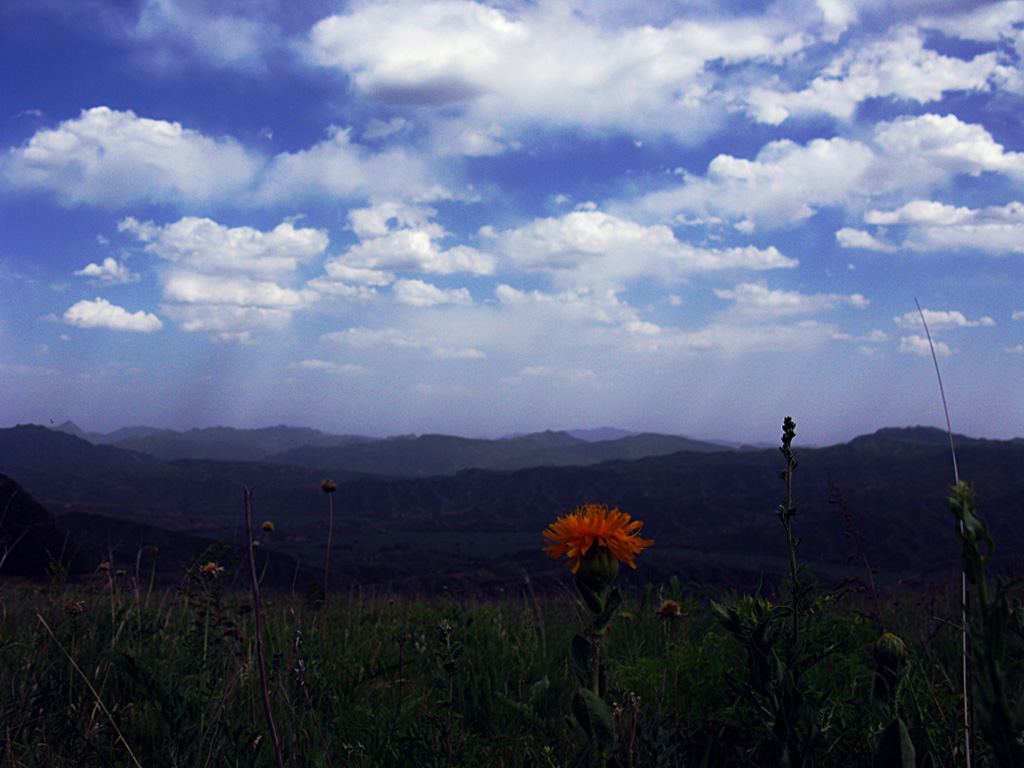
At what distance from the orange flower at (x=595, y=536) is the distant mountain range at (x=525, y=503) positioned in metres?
5.26

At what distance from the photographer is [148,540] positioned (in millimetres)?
39375

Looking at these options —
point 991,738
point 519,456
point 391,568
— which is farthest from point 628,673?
point 519,456

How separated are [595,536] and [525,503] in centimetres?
7733

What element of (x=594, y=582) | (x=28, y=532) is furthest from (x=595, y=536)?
(x=28, y=532)

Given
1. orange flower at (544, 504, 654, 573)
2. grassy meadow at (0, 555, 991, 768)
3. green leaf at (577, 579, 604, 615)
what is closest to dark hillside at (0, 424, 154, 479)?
grassy meadow at (0, 555, 991, 768)

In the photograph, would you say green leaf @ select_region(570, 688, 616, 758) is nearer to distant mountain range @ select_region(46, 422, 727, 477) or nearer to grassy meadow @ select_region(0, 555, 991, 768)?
grassy meadow @ select_region(0, 555, 991, 768)

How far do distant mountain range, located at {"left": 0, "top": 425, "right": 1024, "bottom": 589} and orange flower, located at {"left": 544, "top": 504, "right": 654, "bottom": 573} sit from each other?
5.26 meters

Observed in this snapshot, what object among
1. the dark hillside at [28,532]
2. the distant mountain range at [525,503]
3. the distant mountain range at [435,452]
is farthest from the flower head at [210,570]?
the distant mountain range at [435,452]

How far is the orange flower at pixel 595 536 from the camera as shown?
1.45 metres

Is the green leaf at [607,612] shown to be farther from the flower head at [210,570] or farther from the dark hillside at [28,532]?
the dark hillside at [28,532]

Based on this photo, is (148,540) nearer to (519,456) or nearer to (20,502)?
(20,502)

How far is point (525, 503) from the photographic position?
77375 mm

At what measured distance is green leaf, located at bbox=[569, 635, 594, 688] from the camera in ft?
4.17

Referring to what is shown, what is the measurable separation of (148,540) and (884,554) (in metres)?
48.4
